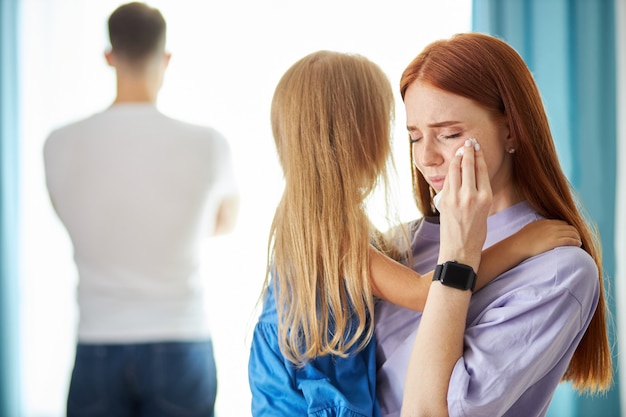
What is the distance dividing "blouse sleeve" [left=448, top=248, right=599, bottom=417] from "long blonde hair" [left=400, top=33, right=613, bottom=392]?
0.09 metres

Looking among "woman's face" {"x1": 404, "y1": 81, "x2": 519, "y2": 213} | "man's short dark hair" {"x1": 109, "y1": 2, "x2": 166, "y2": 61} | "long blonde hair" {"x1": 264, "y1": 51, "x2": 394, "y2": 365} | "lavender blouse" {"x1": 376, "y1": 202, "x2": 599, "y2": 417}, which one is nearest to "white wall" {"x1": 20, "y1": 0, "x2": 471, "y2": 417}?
"man's short dark hair" {"x1": 109, "y1": 2, "x2": 166, "y2": 61}

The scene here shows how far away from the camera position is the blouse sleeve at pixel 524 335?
107cm

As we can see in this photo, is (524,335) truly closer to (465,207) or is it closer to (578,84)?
(465,207)

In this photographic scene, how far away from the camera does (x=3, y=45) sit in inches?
111

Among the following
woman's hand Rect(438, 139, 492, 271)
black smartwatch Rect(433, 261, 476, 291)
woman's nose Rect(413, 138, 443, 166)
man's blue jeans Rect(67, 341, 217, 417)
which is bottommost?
man's blue jeans Rect(67, 341, 217, 417)

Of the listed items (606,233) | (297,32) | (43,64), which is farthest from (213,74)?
(606,233)

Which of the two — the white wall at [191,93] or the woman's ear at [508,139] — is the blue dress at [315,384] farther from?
the white wall at [191,93]

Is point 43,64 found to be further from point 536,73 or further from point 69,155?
point 536,73

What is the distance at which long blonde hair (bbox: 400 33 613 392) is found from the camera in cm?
119

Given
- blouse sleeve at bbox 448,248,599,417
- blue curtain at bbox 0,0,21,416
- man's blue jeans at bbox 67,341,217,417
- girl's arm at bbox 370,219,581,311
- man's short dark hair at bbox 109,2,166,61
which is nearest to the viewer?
blouse sleeve at bbox 448,248,599,417

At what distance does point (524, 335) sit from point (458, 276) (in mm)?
134

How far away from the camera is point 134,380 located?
1.83 metres

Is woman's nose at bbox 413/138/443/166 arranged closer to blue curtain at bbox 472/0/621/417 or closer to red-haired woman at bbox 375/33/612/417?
red-haired woman at bbox 375/33/612/417

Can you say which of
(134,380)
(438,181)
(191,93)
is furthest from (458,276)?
(191,93)
